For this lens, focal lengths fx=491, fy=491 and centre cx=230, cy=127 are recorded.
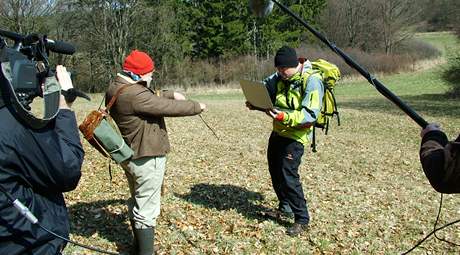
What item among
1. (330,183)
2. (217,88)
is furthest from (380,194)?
(217,88)

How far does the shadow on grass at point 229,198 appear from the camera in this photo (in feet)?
23.5

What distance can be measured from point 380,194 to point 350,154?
3.78 meters

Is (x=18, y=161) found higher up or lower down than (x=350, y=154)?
higher up

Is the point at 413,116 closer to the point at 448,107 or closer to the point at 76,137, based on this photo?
the point at 76,137

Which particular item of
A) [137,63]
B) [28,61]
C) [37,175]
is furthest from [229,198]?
[28,61]

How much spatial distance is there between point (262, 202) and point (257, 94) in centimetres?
237

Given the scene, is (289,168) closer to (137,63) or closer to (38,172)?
(137,63)

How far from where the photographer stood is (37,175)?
8.75 feet

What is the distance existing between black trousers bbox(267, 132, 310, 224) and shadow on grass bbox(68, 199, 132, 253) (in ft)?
6.75

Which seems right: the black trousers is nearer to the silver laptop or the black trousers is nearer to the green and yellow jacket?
the green and yellow jacket

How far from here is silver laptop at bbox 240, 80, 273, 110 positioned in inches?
Answer: 226

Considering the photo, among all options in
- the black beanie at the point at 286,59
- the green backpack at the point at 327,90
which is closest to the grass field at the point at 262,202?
the green backpack at the point at 327,90

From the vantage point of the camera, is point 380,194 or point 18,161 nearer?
point 18,161

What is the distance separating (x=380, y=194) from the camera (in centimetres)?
837
